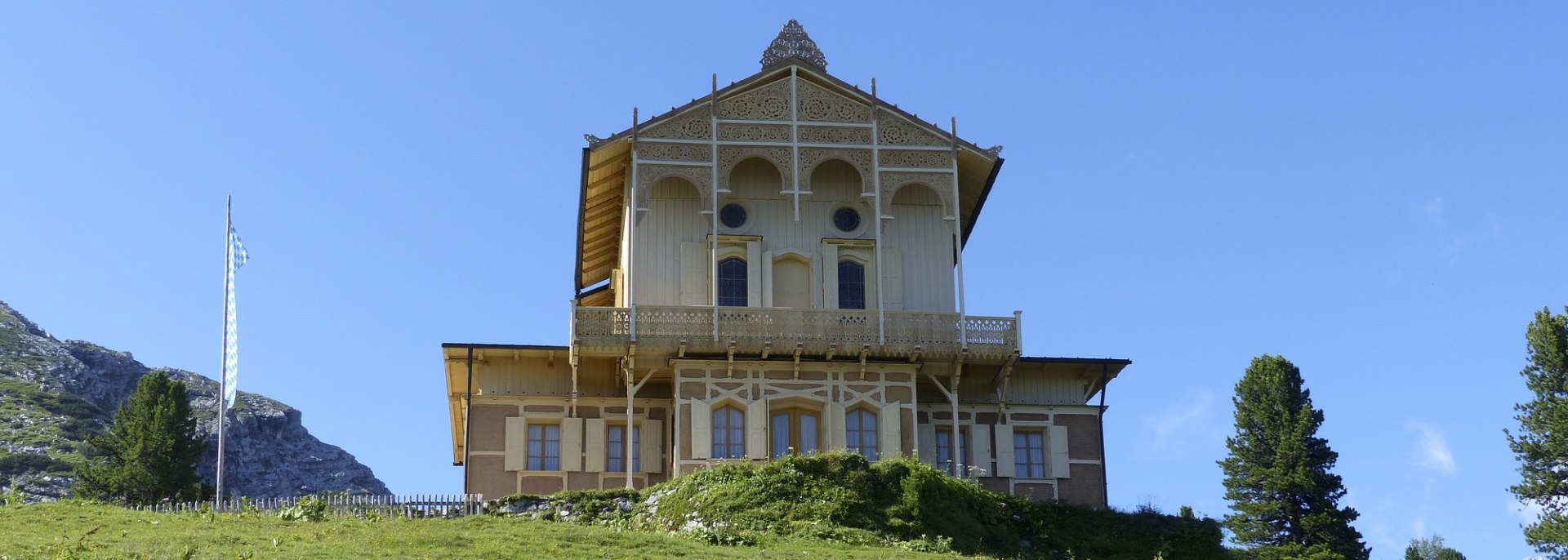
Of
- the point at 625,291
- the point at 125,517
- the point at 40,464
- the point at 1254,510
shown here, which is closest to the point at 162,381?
the point at 625,291

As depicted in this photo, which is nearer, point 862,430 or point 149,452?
point 862,430

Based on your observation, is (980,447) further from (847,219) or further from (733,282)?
(733,282)

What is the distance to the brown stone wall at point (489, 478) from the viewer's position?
41500 millimetres

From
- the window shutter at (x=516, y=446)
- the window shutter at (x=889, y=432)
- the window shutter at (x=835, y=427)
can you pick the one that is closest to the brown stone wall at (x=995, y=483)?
the window shutter at (x=889, y=432)

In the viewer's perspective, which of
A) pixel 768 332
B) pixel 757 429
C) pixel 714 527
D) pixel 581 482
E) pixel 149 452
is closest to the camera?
pixel 714 527

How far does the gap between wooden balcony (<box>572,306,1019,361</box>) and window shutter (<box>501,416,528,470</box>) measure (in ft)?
10.0

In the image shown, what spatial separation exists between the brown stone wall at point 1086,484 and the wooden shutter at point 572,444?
11726 mm

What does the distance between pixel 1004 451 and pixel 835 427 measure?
4.90 meters

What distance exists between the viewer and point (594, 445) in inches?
1663

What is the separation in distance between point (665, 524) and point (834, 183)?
485 inches

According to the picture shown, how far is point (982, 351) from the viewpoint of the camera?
4138cm

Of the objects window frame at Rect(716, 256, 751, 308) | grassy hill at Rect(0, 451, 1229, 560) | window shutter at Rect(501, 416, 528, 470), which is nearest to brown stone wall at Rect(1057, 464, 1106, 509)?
grassy hill at Rect(0, 451, 1229, 560)

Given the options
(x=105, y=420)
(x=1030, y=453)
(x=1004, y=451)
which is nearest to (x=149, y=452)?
(x=1004, y=451)

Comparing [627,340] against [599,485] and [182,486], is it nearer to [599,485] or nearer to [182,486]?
[599,485]
